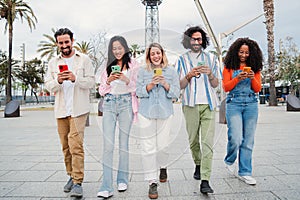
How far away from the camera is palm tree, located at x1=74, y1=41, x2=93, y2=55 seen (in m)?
3.15

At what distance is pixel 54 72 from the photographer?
341cm

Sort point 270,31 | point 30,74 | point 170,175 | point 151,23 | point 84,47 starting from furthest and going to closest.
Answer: point 30,74, point 270,31, point 170,175, point 84,47, point 151,23

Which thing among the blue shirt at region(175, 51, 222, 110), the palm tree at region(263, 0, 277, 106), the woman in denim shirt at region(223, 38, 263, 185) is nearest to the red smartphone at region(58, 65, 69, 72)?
the blue shirt at region(175, 51, 222, 110)

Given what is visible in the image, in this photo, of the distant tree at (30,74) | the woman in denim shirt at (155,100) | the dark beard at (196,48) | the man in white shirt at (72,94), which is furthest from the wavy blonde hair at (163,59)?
the distant tree at (30,74)

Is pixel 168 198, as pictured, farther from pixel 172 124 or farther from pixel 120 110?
pixel 120 110

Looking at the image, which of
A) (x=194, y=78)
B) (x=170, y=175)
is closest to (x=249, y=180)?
(x=170, y=175)

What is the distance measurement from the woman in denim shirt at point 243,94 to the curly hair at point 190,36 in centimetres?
48

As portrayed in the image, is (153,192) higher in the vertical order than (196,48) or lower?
lower

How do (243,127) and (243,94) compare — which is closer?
(243,94)

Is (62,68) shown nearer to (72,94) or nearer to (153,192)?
(72,94)

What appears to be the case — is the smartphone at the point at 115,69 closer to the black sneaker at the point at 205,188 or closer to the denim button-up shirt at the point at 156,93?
the denim button-up shirt at the point at 156,93

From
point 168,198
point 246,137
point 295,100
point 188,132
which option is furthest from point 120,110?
point 295,100

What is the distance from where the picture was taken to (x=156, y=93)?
10.1ft

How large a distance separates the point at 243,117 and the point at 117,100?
1618mm
